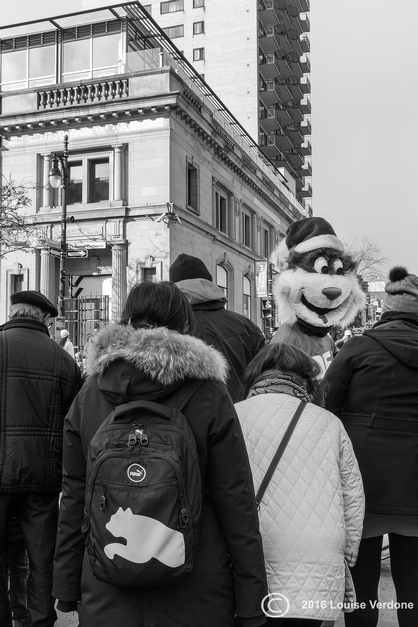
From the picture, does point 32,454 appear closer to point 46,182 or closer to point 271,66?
point 46,182

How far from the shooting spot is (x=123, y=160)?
26.1 m

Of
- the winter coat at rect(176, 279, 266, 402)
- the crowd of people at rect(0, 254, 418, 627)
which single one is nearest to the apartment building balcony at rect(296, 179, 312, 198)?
the winter coat at rect(176, 279, 266, 402)

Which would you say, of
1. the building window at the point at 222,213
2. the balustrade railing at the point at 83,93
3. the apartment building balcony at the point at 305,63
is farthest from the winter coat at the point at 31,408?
the apartment building balcony at the point at 305,63

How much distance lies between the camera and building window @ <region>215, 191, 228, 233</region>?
32.8 m

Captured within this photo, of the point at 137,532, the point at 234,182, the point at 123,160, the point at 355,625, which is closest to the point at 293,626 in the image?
the point at 355,625

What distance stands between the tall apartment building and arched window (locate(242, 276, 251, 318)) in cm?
1705

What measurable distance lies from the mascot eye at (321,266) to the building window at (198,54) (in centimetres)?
5110

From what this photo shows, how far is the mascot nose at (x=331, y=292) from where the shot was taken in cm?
392

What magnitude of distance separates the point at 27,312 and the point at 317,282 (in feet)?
6.54

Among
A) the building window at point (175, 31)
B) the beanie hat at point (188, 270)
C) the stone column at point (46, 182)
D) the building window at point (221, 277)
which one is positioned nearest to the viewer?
the beanie hat at point (188, 270)

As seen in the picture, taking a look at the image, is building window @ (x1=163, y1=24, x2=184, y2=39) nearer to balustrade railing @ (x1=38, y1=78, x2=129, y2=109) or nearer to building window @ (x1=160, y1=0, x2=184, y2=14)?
building window @ (x1=160, y1=0, x2=184, y2=14)

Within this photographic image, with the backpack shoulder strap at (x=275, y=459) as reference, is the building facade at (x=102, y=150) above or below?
above

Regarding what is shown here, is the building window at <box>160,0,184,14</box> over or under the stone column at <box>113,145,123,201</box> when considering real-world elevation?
over

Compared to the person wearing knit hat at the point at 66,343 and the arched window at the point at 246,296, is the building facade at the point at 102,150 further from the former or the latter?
the person wearing knit hat at the point at 66,343
